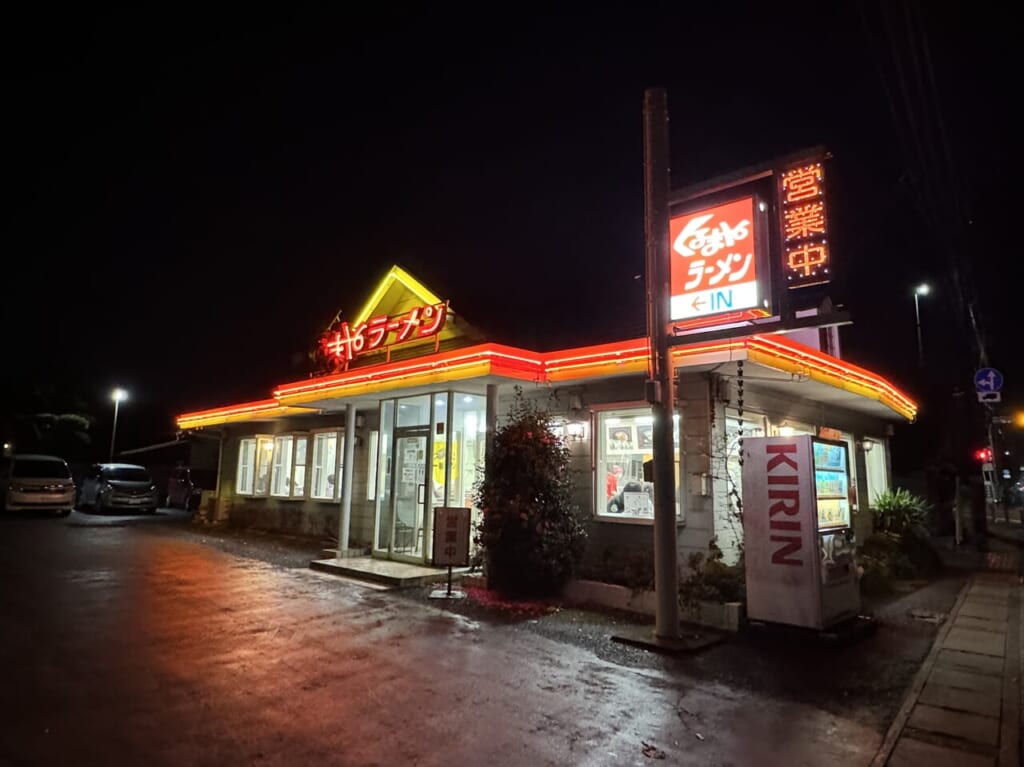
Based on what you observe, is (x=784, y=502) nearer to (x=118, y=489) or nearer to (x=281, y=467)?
(x=281, y=467)

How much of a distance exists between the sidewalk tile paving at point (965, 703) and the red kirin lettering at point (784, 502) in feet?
5.35

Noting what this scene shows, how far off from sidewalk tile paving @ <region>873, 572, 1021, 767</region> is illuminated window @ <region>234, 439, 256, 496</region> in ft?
56.9

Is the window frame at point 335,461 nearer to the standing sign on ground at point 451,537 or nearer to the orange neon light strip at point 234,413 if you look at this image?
the orange neon light strip at point 234,413

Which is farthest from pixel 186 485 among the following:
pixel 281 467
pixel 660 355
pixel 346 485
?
pixel 660 355

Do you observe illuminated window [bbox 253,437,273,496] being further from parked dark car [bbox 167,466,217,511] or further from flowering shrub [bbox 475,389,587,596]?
flowering shrub [bbox 475,389,587,596]

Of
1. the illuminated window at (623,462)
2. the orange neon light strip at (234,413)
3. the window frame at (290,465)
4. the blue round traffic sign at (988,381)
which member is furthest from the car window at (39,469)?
the blue round traffic sign at (988,381)

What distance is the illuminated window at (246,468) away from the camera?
62.1 ft

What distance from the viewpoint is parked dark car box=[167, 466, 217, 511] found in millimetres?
26188

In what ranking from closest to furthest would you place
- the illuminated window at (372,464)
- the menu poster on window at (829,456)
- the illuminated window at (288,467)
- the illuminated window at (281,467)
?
the menu poster on window at (829,456) → the illuminated window at (372,464) → the illuminated window at (288,467) → the illuminated window at (281,467)

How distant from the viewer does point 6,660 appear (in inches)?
231

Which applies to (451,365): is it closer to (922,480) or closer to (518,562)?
(518,562)

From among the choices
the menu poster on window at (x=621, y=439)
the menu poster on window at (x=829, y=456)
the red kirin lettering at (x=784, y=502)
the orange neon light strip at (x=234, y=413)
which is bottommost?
the red kirin lettering at (x=784, y=502)

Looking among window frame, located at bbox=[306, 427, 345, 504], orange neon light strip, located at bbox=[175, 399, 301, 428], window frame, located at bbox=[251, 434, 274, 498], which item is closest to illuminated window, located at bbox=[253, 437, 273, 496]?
window frame, located at bbox=[251, 434, 274, 498]

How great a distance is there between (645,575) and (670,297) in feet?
13.0
